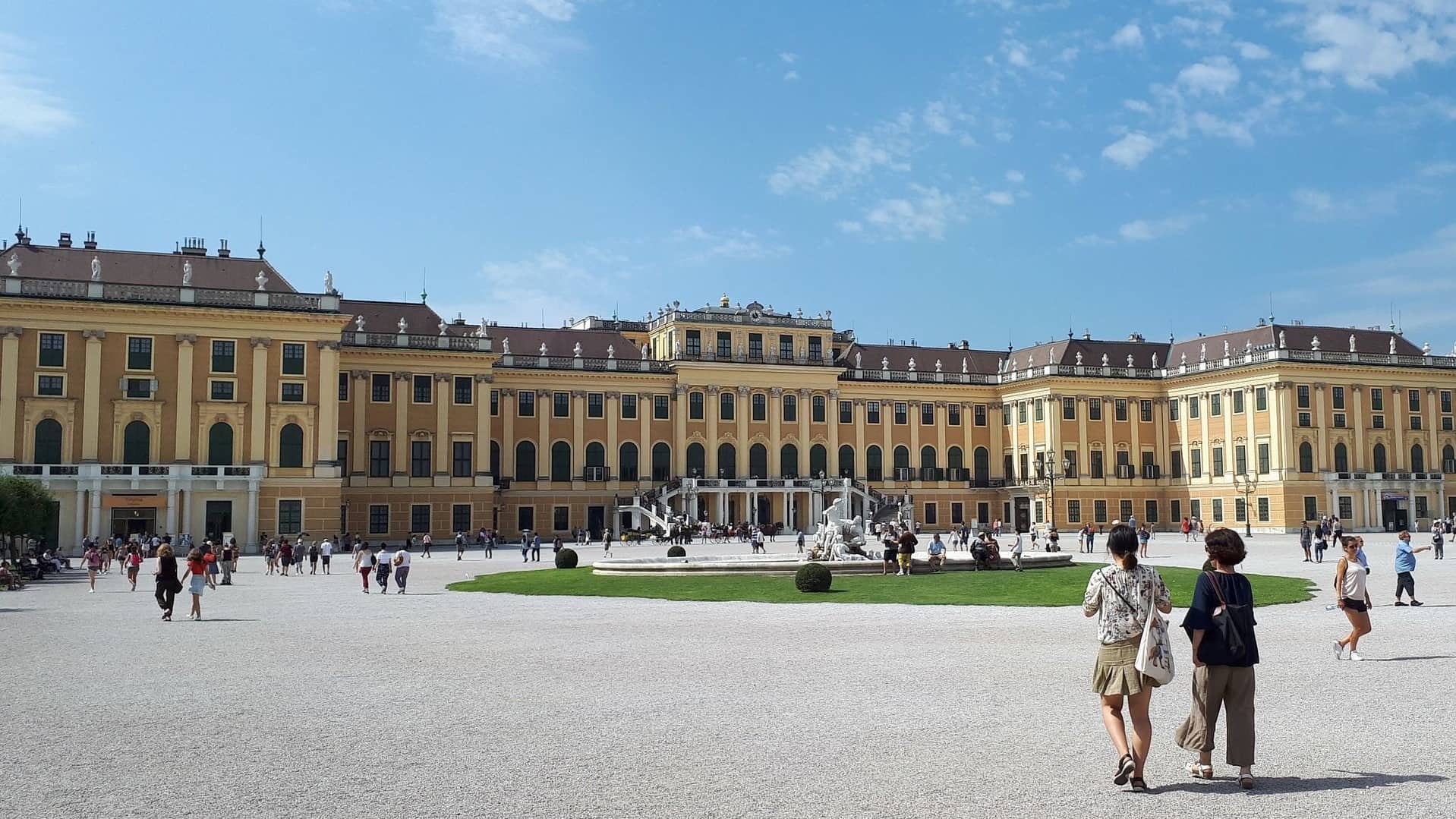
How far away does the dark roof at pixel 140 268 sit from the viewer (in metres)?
62.3

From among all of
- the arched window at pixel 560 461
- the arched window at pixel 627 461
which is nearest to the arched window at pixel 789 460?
the arched window at pixel 627 461

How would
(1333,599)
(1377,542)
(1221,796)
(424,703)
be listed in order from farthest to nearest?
(1377,542) → (1333,599) → (424,703) → (1221,796)

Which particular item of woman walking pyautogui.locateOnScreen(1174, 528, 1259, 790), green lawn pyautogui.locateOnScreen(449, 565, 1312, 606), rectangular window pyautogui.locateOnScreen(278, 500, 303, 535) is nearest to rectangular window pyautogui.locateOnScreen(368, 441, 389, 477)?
rectangular window pyautogui.locateOnScreen(278, 500, 303, 535)

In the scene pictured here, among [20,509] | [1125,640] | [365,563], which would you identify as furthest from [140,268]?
[1125,640]

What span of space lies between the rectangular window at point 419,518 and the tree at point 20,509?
26344 millimetres

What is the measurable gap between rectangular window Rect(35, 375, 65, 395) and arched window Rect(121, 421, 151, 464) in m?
3.41

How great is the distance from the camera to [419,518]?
73125 millimetres

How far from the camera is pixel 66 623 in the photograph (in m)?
23.7

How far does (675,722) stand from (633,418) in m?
71.3

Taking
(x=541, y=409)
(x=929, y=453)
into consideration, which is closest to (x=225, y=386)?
(x=541, y=409)

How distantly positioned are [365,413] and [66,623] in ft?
160

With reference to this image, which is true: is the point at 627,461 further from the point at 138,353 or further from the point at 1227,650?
the point at 1227,650

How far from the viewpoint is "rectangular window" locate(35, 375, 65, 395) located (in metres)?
59.6

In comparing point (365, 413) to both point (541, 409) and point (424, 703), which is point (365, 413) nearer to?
point (541, 409)
